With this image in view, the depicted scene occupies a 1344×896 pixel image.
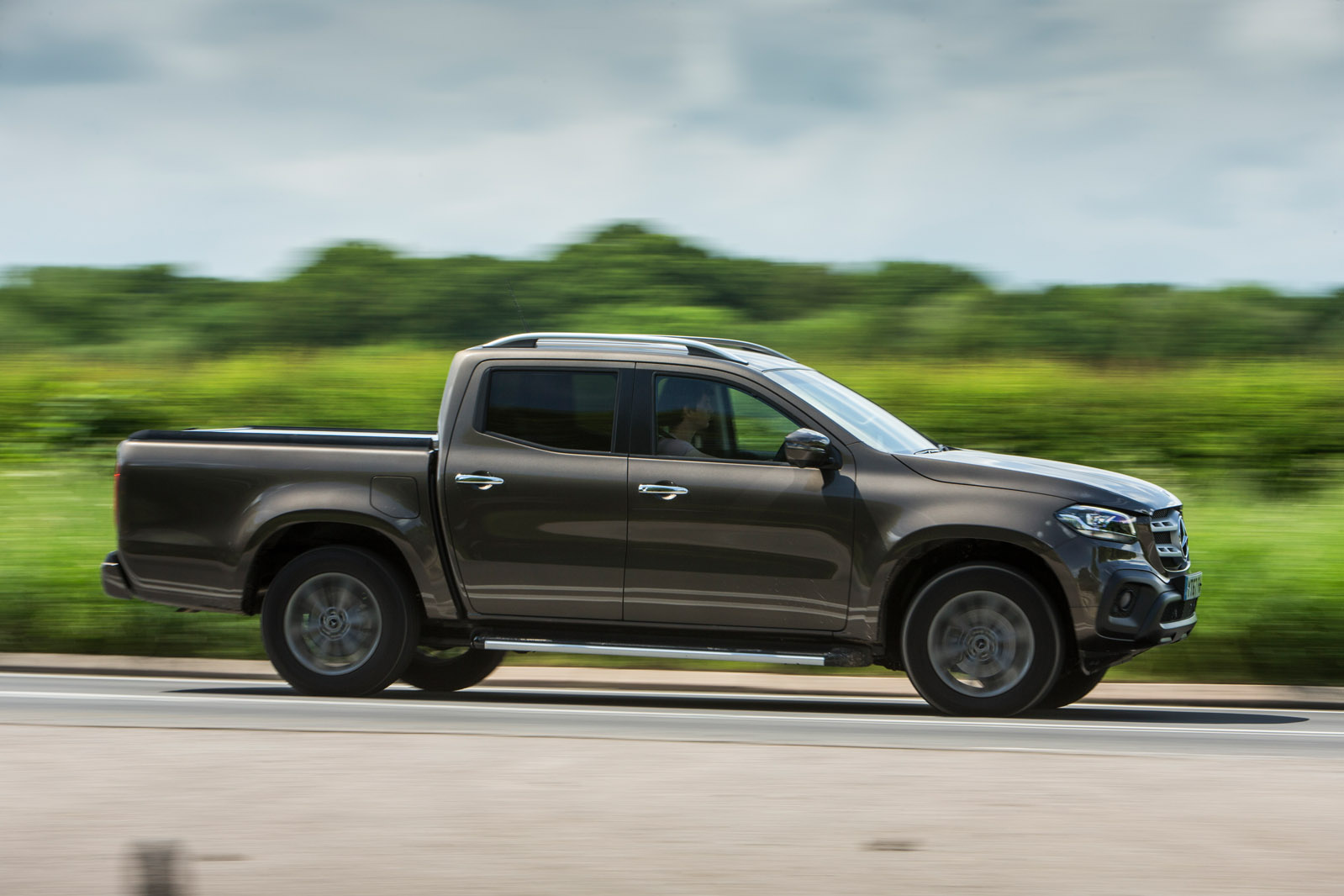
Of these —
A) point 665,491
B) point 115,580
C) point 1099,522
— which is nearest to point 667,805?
point 665,491

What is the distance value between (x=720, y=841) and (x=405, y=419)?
40.8 feet

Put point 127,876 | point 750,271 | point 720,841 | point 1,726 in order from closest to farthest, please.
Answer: point 127,876 < point 720,841 < point 1,726 < point 750,271

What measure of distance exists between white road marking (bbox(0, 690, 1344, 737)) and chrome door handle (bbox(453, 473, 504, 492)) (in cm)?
115

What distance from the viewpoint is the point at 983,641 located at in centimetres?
771

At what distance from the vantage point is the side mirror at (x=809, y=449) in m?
7.79

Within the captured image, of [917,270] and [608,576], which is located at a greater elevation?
[917,270]

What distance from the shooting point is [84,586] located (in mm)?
11398

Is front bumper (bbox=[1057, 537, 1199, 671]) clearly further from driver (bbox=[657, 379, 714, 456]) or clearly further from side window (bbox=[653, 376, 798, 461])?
driver (bbox=[657, 379, 714, 456])

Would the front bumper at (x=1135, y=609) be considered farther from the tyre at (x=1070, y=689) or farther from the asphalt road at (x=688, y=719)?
the tyre at (x=1070, y=689)

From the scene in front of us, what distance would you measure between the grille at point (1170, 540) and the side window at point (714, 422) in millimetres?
1814

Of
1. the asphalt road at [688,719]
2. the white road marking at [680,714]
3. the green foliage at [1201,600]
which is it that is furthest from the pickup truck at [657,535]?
the green foliage at [1201,600]

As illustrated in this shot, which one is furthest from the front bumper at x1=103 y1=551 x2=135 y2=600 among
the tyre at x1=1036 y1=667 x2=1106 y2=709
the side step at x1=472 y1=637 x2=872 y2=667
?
the tyre at x1=1036 y1=667 x2=1106 y2=709

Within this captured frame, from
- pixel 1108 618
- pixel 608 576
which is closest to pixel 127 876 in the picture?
pixel 608 576

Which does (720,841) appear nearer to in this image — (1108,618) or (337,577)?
(1108,618)
